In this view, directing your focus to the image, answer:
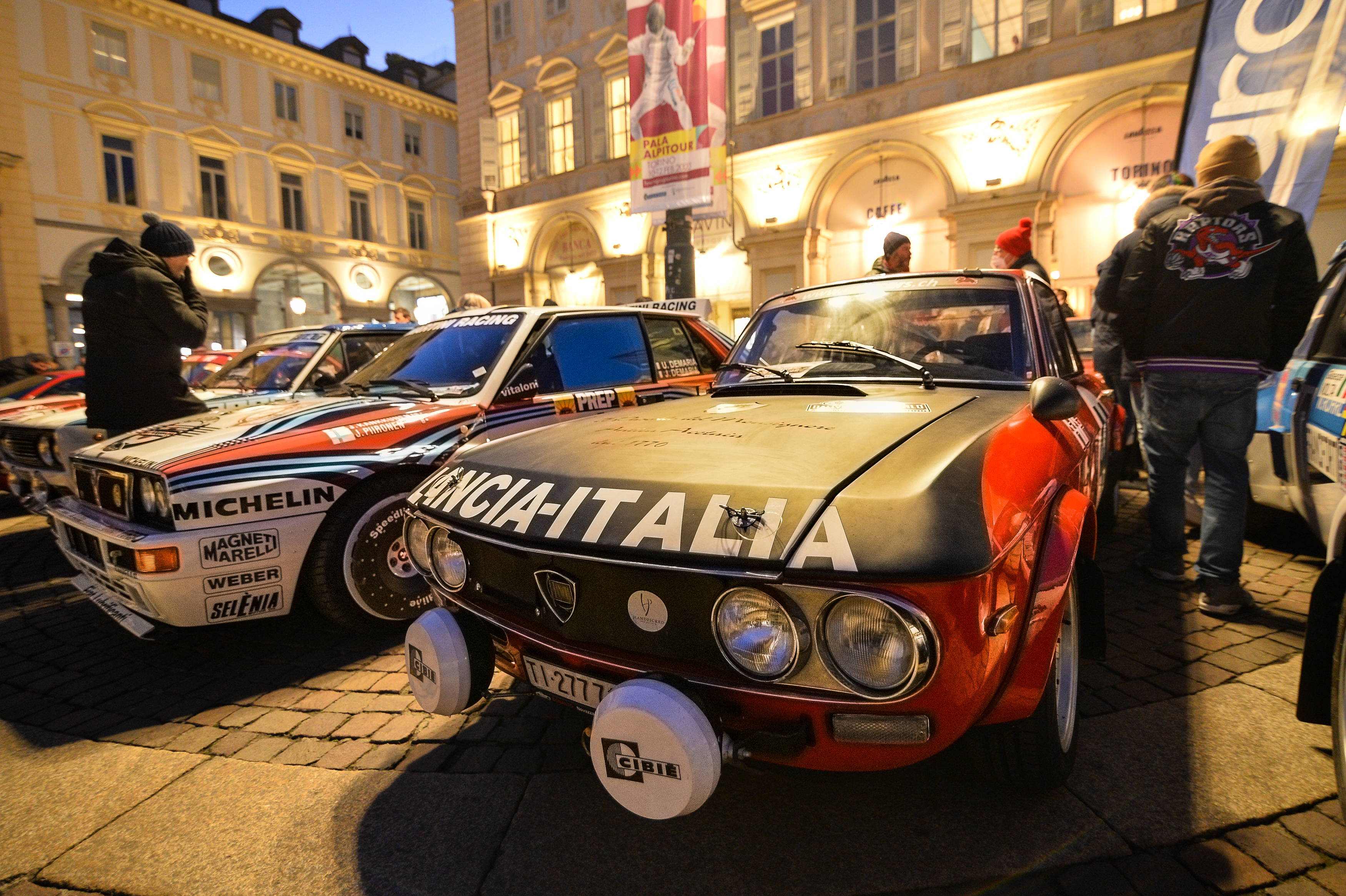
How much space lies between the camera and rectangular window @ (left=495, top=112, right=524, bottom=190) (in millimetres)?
20859

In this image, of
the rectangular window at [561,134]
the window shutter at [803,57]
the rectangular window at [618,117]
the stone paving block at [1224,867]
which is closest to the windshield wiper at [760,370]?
the stone paving block at [1224,867]

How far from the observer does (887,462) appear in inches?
63.1

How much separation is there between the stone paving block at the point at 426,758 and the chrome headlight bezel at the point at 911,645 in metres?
1.54

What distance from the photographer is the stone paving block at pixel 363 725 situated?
252cm

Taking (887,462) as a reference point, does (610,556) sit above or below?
below

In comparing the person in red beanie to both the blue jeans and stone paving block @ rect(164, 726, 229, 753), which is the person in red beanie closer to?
the blue jeans

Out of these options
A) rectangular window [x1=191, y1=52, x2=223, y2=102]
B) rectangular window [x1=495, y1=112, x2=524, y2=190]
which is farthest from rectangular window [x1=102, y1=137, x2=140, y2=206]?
rectangular window [x1=495, y1=112, x2=524, y2=190]

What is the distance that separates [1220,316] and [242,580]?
446 cm

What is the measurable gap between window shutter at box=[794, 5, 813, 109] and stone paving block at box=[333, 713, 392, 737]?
15.4 meters

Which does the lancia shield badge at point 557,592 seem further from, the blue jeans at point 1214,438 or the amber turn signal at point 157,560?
the blue jeans at point 1214,438

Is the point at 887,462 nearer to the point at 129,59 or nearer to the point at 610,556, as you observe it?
the point at 610,556

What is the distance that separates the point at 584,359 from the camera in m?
4.20

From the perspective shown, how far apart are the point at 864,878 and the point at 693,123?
31.2 feet

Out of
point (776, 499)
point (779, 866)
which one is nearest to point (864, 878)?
point (779, 866)
